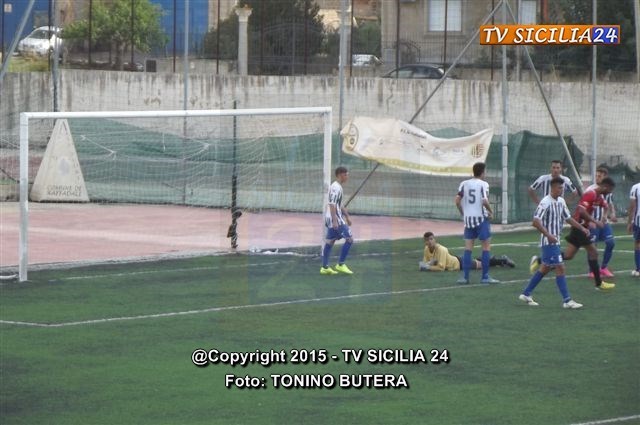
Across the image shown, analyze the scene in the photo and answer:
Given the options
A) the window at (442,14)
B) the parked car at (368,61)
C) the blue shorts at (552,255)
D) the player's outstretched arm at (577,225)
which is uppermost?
the window at (442,14)

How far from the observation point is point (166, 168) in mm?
33469

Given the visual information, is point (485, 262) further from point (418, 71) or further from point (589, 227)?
point (418, 71)

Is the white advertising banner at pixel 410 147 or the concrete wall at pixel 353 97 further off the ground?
the concrete wall at pixel 353 97

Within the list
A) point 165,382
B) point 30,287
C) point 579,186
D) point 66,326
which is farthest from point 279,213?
point 165,382

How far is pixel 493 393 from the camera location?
1264 centimetres

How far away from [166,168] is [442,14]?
59.5 ft

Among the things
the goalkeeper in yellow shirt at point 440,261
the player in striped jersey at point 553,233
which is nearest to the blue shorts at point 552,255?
the player in striped jersey at point 553,233

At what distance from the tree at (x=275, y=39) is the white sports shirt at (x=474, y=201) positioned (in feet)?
81.4

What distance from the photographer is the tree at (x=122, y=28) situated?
4750 cm

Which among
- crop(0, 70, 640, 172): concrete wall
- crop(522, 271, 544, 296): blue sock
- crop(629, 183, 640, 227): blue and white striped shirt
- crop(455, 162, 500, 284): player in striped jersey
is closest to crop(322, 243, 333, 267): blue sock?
crop(455, 162, 500, 284): player in striped jersey

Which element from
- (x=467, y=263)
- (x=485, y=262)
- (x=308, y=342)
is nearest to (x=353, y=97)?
(x=467, y=263)

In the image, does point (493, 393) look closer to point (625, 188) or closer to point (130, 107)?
point (625, 188)

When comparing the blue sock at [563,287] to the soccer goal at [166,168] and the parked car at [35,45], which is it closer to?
the soccer goal at [166,168]

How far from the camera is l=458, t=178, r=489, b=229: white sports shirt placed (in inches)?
778
